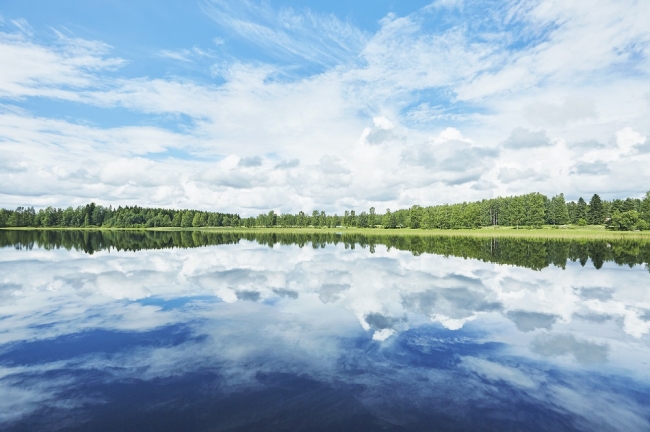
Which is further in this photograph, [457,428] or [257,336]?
[257,336]

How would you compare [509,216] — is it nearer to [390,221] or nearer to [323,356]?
[390,221]

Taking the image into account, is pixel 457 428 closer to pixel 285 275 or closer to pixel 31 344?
pixel 31 344

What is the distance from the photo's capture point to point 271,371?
9.95m

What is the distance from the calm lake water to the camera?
7.75m

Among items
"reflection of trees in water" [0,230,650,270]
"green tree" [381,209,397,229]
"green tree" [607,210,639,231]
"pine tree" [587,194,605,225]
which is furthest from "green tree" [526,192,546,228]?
"green tree" [381,209,397,229]

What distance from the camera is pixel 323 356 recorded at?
11.2 m

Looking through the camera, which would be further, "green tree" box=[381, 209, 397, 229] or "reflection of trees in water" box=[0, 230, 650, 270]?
"green tree" box=[381, 209, 397, 229]

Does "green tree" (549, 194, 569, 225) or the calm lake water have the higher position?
"green tree" (549, 194, 569, 225)

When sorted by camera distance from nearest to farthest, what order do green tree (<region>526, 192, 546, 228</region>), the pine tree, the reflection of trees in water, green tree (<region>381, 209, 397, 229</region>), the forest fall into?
the reflection of trees in water → the forest → green tree (<region>526, 192, 546, 228</region>) → the pine tree → green tree (<region>381, 209, 397, 229</region>)

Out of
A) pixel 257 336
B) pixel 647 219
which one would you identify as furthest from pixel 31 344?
pixel 647 219

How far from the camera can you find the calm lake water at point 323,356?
305 inches

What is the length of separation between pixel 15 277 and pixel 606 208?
173 meters

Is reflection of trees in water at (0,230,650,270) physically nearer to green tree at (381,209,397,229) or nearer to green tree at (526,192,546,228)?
green tree at (526,192,546,228)

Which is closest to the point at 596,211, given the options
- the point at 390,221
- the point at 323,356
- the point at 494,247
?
the point at 390,221
